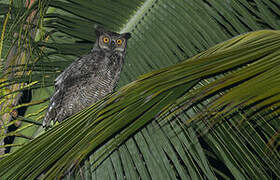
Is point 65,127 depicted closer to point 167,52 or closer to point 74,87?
A: point 167,52

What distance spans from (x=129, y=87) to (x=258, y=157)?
1.92ft

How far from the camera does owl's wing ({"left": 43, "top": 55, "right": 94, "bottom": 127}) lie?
3314 millimetres

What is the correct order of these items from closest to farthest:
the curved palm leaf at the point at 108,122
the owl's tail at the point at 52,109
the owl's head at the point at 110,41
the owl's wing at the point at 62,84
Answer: the curved palm leaf at the point at 108,122 < the owl's tail at the point at 52,109 < the owl's wing at the point at 62,84 < the owl's head at the point at 110,41

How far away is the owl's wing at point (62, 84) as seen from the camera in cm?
331

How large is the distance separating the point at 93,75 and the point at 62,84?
505 millimetres

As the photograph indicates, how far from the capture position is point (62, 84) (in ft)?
12.0

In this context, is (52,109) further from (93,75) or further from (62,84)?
(93,75)

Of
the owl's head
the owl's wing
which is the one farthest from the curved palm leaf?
the owl's head

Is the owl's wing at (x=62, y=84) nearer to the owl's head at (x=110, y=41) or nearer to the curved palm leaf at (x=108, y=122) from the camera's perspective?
the owl's head at (x=110, y=41)

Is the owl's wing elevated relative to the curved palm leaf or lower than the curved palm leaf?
elevated

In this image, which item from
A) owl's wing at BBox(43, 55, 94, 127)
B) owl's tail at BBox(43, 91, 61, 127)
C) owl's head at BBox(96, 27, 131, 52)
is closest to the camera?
owl's tail at BBox(43, 91, 61, 127)

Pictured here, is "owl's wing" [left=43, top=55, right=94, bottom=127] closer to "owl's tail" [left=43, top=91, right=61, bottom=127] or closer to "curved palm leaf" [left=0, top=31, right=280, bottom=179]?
"owl's tail" [left=43, top=91, right=61, bottom=127]

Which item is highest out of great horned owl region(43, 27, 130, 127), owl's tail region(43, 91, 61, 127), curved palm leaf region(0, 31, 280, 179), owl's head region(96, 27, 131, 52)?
owl's head region(96, 27, 131, 52)

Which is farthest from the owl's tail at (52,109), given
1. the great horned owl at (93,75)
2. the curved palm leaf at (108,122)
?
the curved palm leaf at (108,122)
